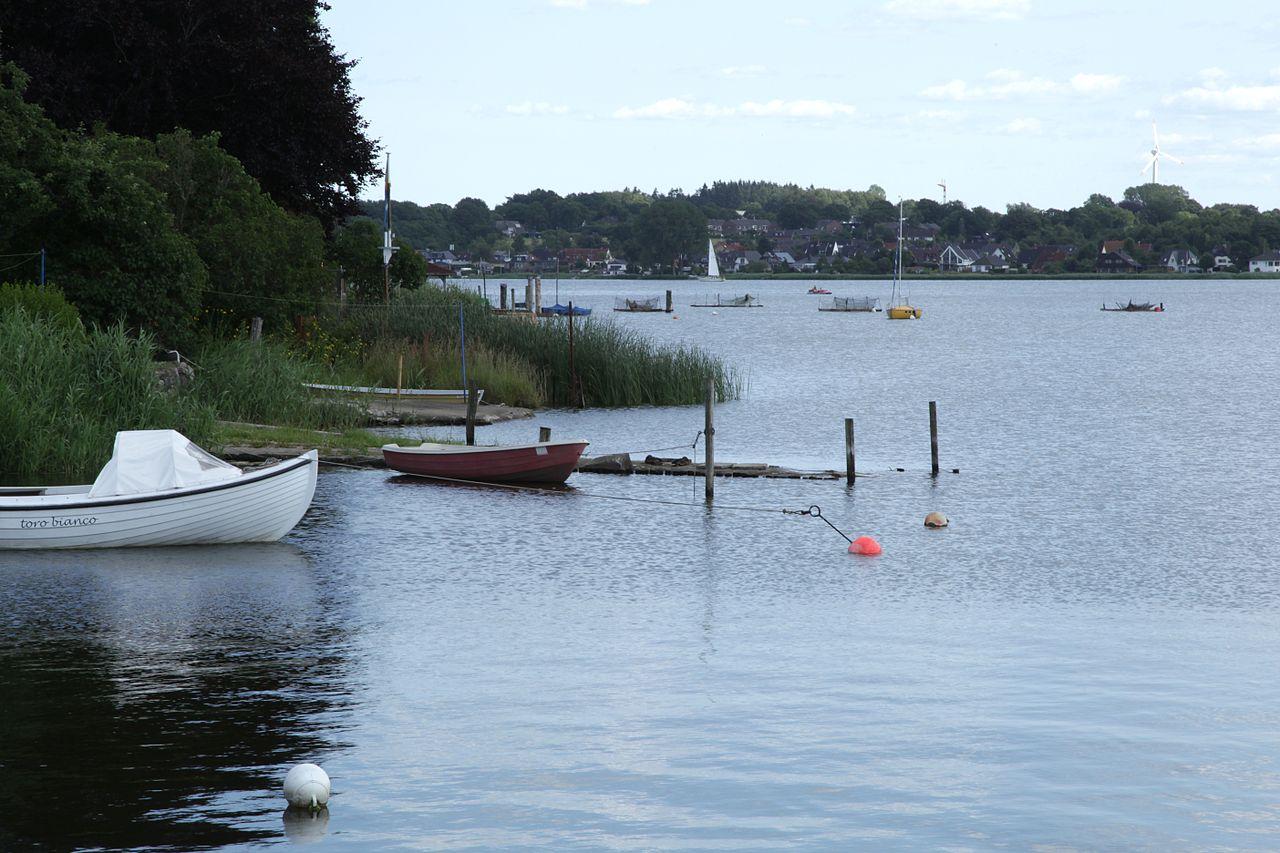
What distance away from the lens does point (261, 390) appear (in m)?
38.0

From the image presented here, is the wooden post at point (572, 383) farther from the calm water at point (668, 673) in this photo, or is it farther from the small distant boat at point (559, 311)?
the small distant boat at point (559, 311)

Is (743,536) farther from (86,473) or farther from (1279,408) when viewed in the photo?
Result: (1279,408)

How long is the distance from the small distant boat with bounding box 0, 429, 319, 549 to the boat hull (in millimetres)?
16

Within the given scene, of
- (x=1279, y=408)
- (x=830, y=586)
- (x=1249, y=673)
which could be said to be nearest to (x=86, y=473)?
(x=830, y=586)

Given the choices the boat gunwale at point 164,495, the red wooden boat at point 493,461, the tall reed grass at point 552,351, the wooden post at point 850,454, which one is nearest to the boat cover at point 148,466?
the boat gunwale at point 164,495

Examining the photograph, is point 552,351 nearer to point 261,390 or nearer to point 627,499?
point 261,390

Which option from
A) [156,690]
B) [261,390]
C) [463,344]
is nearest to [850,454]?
[261,390]

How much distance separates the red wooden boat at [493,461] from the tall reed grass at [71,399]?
14.7 ft

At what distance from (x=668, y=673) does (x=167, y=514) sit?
34.2 ft

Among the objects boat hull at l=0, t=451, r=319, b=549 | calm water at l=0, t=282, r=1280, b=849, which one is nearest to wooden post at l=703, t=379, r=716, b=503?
calm water at l=0, t=282, r=1280, b=849

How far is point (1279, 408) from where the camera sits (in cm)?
5900

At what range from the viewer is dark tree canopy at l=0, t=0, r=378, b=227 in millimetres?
45906

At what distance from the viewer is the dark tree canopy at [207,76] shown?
45.9 m

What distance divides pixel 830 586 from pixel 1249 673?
699 cm
